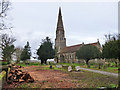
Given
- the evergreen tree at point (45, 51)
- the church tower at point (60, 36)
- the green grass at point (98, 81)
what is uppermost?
the church tower at point (60, 36)

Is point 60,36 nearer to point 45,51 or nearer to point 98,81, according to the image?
point 45,51

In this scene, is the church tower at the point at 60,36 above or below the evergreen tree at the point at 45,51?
above

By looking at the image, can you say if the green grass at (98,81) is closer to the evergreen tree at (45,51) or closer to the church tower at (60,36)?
the evergreen tree at (45,51)

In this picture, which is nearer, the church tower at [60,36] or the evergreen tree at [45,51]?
the evergreen tree at [45,51]

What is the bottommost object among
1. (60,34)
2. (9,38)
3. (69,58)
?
(69,58)

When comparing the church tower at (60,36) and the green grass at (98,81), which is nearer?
the green grass at (98,81)

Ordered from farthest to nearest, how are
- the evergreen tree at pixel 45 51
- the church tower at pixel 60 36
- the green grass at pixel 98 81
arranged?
the church tower at pixel 60 36 < the evergreen tree at pixel 45 51 < the green grass at pixel 98 81

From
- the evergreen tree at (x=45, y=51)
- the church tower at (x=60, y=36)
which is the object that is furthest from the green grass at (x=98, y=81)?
the church tower at (x=60, y=36)

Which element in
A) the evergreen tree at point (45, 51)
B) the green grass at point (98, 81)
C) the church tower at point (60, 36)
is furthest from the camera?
the church tower at point (60, 36)

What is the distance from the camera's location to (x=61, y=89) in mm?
7852

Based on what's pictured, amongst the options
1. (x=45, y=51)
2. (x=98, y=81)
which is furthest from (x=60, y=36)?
(x=98, y=81)

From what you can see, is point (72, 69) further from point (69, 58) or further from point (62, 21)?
point (62, 21)

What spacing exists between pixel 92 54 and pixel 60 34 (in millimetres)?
48818

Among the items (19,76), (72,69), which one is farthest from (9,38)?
(19,76)
